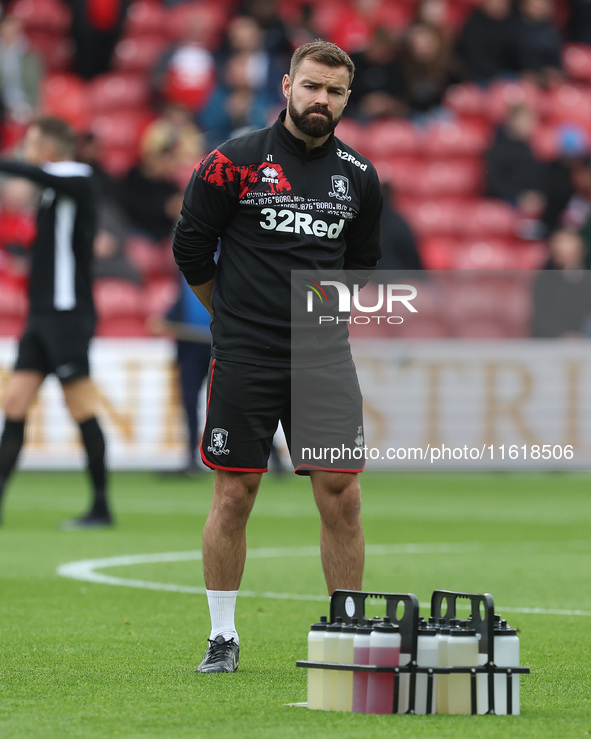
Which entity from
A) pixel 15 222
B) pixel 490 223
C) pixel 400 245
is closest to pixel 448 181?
pixel 490 223

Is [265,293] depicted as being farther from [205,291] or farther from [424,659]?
[424,659]

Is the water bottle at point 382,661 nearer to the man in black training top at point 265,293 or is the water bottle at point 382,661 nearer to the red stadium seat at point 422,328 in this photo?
the man in black training top at point 265,293

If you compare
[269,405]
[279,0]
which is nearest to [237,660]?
[269,405]

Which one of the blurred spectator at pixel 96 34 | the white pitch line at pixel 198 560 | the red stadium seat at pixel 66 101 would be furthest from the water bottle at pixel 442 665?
the blurred spectator at pixel 96 34

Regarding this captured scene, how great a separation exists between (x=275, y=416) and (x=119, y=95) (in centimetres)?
1598

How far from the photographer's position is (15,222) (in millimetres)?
17453

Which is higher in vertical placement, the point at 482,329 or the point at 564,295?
the point at 564,295

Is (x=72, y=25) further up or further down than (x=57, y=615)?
further up

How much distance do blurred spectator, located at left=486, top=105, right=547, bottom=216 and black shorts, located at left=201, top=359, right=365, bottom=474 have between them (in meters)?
13.9

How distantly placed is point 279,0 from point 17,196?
19.2ft

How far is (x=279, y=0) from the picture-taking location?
840 inches

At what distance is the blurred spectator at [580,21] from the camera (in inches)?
866

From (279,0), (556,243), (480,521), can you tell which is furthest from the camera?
(279,0)

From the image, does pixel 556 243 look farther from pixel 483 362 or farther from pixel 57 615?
pixel 57 615
